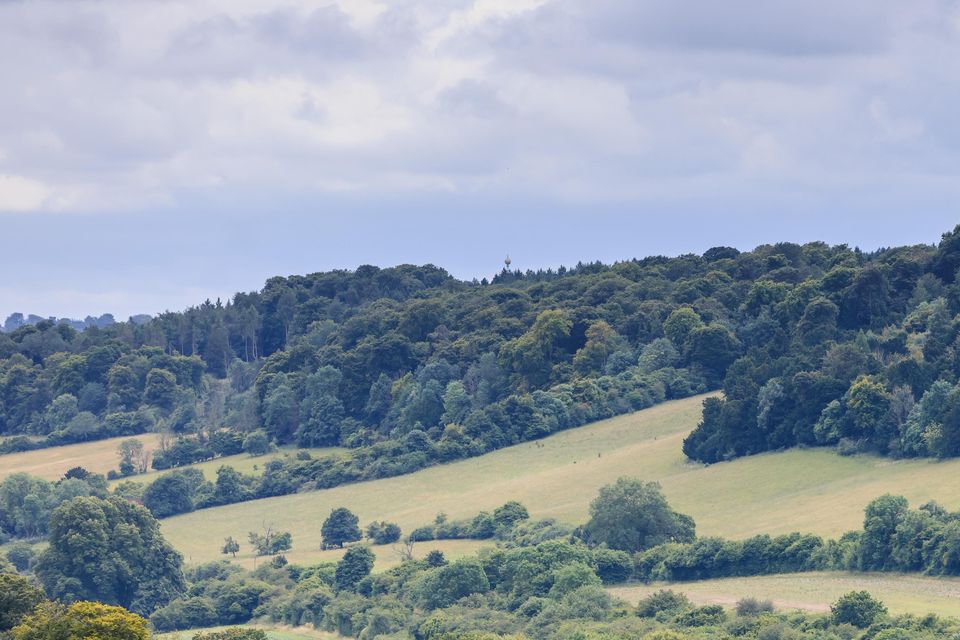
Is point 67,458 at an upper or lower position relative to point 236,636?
upper

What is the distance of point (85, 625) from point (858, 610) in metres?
31.7

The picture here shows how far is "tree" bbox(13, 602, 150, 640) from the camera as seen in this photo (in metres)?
58.7

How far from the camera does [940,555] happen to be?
276 ft

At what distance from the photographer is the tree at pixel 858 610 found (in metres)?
72.6

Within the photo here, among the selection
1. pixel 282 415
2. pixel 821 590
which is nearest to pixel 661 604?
pixel 821 590

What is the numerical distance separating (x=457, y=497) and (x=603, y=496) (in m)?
23.9

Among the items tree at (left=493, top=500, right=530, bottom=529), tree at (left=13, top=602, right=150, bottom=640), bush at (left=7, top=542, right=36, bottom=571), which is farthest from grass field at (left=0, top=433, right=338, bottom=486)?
tree at (left=13, top=602, right=150, bottom=640)

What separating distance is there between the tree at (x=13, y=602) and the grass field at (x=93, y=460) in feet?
231

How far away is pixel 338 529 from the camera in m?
114

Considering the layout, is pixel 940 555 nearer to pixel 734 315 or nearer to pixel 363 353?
pixel 734 315

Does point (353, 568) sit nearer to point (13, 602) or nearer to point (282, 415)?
point (13, 602)

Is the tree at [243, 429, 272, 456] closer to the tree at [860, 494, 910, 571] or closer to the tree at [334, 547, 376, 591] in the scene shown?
the tree at [334, 547, 376, 591]

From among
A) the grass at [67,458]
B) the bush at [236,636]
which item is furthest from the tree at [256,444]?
the bush at [236,636]

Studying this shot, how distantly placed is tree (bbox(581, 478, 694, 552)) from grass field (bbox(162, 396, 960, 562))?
3.42 meters
